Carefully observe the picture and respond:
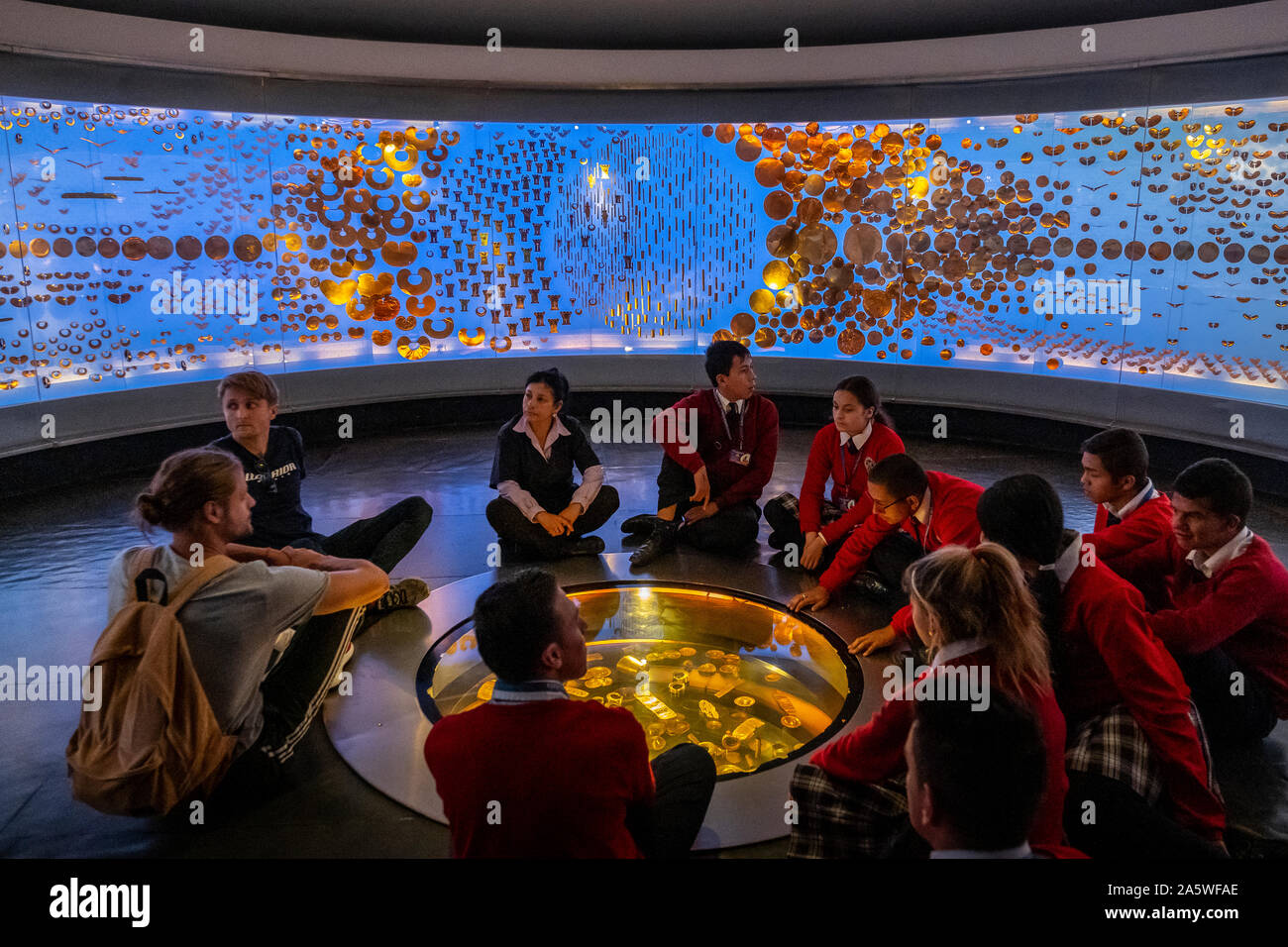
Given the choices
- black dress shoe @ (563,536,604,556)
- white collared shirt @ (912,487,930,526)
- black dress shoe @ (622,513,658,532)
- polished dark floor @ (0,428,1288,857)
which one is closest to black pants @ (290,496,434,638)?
polished dark floor @ (0,428,1288,857)

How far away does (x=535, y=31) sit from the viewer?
808 cm

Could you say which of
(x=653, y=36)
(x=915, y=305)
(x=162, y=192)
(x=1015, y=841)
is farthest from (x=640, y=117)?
(x=1015, y=841)

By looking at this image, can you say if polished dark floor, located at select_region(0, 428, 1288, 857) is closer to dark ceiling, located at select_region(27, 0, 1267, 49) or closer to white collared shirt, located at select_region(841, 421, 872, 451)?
white collared shirt, located at select_region(841, 421, 872, 451)

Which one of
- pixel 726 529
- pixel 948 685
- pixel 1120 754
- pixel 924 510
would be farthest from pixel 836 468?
pixel 948 685

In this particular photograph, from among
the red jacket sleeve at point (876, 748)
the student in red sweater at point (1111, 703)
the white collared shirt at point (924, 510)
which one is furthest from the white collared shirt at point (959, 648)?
the white collared shirt at point (924, 510)

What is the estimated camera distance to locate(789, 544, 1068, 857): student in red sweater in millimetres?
2191

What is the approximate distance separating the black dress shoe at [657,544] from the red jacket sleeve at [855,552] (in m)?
1.07

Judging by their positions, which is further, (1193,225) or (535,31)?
(535,31)

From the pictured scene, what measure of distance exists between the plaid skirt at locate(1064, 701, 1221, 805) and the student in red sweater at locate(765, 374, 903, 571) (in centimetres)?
192

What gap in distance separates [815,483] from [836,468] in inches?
6.9

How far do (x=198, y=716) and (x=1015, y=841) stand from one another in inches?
89.0

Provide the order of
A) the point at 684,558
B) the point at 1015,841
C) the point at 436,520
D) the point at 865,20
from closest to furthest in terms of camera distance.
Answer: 1. the point at 1015,841
2. the point at 684,558
3. the point at 436,520
4. the point at 865,20

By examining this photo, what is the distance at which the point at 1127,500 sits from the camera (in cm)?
370
